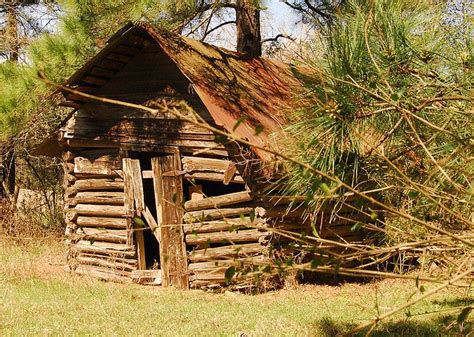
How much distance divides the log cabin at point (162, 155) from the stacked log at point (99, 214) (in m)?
0.02

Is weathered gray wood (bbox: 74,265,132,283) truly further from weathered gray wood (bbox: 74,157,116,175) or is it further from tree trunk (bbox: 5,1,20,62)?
tree trunk (bbox: 5,1,20,62)

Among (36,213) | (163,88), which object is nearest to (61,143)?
(163,88)

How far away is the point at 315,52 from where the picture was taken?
16.2 feet

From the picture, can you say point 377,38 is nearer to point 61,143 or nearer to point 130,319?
point 130,319

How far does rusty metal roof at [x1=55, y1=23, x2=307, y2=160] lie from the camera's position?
9.98 meters

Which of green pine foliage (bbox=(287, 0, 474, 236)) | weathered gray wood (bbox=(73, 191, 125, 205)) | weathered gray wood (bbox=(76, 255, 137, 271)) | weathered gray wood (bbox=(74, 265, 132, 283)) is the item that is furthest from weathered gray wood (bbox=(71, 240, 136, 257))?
green pine foliage (bbox=(287, 0, 474, 236))

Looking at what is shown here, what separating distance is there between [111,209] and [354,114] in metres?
8.80

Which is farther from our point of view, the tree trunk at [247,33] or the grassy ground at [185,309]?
the tree trunk at [247,33]

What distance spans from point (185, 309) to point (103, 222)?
391 centimetres

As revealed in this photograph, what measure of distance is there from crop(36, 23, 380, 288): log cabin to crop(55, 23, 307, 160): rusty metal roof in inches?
1.1

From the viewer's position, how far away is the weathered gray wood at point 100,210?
1214 centimetres

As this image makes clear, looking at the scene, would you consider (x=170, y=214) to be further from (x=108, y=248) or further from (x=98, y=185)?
(x=98, y=185)

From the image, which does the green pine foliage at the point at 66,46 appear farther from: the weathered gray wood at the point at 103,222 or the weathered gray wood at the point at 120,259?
the weathered gray wood at the point at 120,259

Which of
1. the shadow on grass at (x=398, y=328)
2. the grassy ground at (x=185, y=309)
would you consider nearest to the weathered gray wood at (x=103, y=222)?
the grassy ground at (x=185, y=309)
